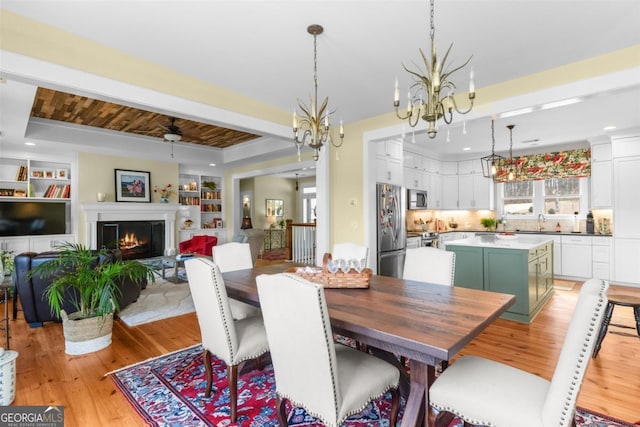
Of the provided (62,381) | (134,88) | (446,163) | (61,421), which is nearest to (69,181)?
(134,88)

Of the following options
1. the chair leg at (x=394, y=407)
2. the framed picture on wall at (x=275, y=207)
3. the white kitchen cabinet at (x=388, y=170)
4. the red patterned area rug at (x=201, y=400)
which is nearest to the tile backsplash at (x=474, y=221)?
the white kitchen cabinet at (x=388, y=170)

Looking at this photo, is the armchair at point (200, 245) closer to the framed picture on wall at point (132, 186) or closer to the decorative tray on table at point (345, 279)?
the framed picture on wall at point (132, 186)

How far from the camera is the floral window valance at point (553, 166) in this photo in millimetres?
6055

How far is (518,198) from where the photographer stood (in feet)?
22.5

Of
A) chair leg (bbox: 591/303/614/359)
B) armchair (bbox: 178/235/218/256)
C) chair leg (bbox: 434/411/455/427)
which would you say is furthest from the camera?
armchair (bbox: 178/235/218/256)

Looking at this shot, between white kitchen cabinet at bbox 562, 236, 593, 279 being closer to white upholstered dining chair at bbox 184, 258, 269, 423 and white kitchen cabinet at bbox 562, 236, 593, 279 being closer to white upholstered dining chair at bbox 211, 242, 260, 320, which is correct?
white upholstered dining chair at bbox 211, 242, 260, 320

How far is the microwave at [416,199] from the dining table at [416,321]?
13.9ft

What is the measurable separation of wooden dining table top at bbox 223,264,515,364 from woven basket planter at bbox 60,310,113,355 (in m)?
1.57

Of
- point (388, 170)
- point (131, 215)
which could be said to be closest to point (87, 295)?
point (388, 170)

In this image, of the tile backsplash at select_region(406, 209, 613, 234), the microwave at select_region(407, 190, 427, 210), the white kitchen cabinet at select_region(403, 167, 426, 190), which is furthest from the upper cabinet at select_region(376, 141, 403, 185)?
the tile backsplash at select_region(406, 209, 613, 234)

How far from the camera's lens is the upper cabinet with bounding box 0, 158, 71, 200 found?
18.4 ft

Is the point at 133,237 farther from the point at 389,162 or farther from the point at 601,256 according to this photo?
the point at 601,256

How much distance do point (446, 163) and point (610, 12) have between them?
209 inches

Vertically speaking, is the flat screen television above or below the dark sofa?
above
